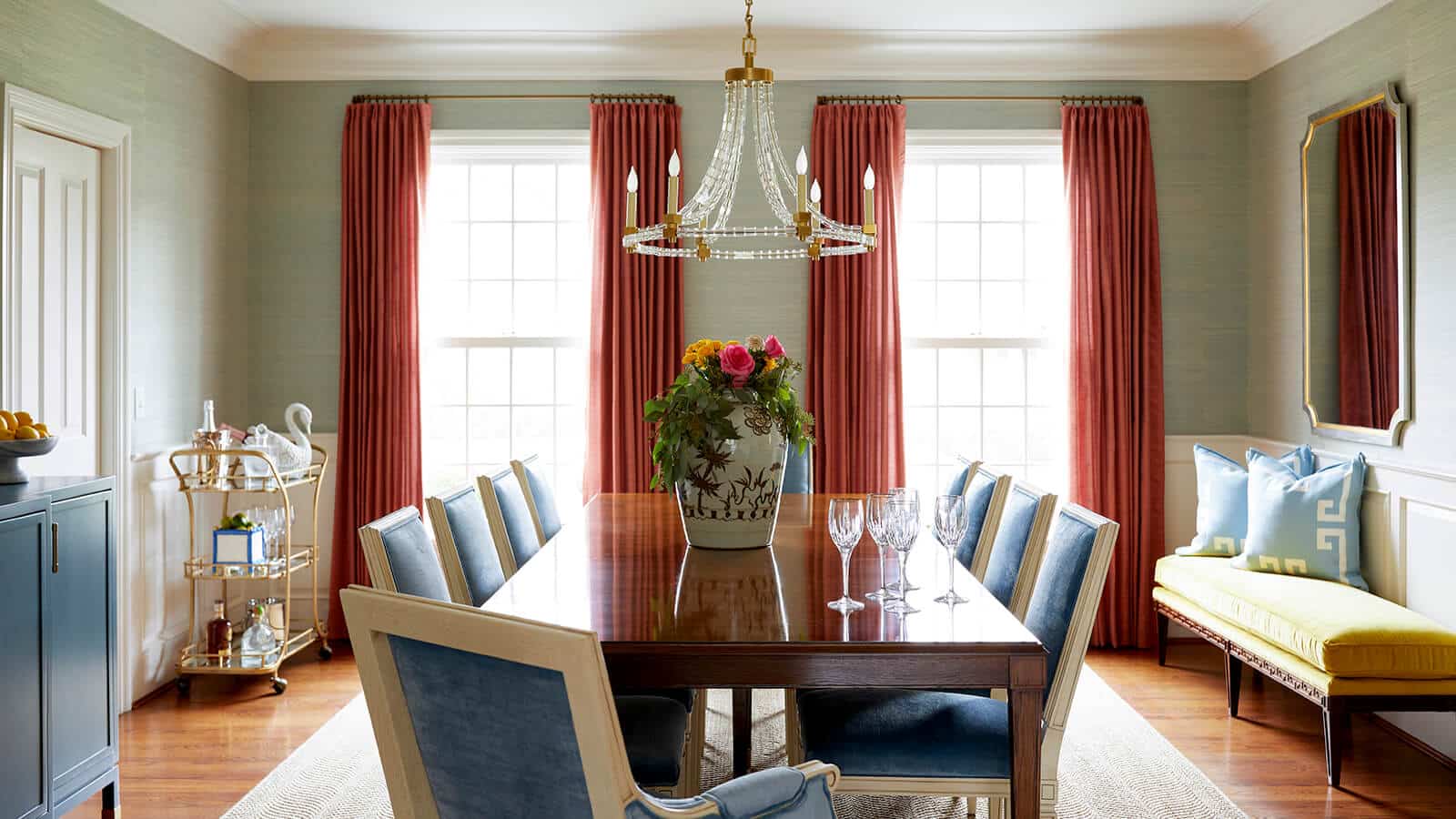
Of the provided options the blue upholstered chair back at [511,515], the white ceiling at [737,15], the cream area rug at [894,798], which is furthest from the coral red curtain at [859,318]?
the blue upholstered chair back at [511,515]

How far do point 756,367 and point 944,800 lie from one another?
59.1 inches

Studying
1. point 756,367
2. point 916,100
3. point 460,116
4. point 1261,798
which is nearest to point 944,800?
point 1261,798

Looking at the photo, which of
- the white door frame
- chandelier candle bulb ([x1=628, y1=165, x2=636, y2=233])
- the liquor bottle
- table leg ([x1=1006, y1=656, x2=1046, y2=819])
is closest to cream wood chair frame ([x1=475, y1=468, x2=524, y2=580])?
chandelier candle bulb ([x1=628, y1=165, x2=636, y2=233])

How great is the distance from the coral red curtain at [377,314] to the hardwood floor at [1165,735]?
79cm

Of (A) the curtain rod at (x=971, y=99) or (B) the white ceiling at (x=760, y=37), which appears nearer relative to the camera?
(B) the white ceiling at (x=760, y=37)

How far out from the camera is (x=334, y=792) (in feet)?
10.4

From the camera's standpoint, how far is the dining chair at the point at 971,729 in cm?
223

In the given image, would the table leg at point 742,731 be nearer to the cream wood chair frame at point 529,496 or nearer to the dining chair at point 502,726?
the cream wood chair frame at point 529,496

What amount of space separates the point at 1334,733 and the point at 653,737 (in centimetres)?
226

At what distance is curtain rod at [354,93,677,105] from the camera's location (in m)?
4.92

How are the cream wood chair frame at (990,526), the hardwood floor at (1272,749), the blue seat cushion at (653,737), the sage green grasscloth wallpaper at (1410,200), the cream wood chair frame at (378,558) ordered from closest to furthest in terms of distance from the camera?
1. the cream wood chair frame at (378,558)
2. the blue seat cushion at (653,737)
3. the cream wood chair frame at (990,526)
4. the hardwood floor at (1272,749)
5. the sage green grasscloth wallpaper at (1410,200)

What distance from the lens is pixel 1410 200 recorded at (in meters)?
3.78

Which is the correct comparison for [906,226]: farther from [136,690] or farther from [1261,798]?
[136,690]

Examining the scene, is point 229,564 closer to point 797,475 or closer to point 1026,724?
point 797,475
